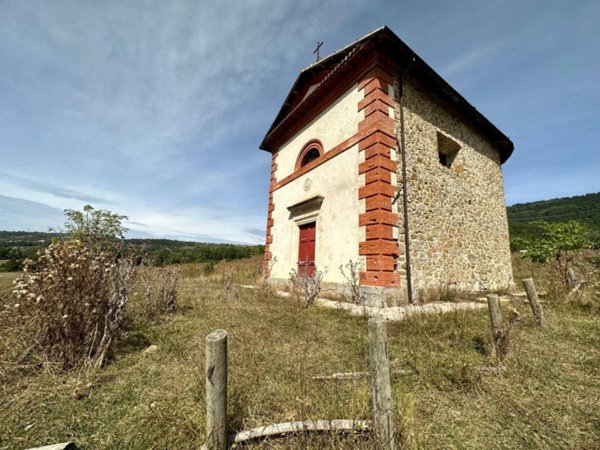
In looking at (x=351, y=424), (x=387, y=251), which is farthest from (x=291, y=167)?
(x=351, y=424)

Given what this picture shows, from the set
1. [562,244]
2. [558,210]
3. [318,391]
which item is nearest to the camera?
[318,391]

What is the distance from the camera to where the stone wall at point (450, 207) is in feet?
22.0

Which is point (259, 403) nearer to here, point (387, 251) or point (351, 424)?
point (351, 424)

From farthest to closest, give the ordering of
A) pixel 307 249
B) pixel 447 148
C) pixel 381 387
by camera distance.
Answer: pixel 447 148
pixel 307 249
pixel 381 387

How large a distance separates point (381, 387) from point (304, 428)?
0.57 metres

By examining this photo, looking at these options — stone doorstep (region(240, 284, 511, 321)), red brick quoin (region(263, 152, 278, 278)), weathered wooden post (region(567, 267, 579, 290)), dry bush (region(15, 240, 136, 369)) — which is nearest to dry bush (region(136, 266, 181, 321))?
dry bush (region(15, 240, 136, 369))

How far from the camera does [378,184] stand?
6.01 meters

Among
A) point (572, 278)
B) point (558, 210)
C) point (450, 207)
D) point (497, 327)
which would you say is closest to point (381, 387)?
point (497, 327)

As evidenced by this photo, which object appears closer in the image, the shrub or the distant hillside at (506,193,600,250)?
the shrub

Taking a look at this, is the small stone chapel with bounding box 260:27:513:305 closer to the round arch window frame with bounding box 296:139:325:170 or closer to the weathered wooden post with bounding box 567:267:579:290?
the round arch window frame with bounding box 296:139:325:170

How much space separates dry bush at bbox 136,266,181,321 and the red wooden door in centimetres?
372

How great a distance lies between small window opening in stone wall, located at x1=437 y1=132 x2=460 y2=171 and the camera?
8262 millimetres

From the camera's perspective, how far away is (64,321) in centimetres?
273

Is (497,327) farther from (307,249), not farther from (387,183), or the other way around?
(307,249)
